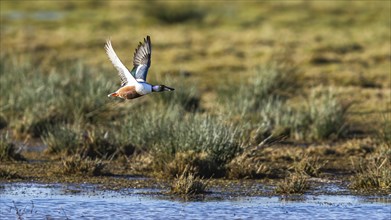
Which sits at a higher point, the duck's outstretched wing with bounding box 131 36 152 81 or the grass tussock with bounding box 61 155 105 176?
the duck's outstretched wing with bounding box 131 36 152 81

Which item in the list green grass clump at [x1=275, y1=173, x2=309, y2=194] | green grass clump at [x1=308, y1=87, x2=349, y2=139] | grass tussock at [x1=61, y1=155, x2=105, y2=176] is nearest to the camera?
green grass clump at [x1=275, y1=173, x2=309, y2=194]

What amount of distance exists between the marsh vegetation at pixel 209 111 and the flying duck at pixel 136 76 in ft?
5.00

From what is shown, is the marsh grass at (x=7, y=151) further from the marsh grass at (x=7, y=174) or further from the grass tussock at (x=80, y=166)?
the grass tussock at (x=80, y=166)

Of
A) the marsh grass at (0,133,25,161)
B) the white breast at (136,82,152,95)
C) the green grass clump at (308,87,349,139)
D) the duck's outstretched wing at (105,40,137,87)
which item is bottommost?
the marsh grass at (0,133,25,161)

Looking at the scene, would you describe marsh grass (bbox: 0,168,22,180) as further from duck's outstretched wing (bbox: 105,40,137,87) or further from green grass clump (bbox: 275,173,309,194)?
green grass clump (bbox: 275,173,309,194)

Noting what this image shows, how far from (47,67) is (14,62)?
3.91 metres

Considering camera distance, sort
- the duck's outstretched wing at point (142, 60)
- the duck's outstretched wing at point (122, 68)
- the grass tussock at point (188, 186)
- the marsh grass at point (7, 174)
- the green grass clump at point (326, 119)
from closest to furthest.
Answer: the duck's outstretched wing at point (122, 68)
the duck's outstretched wing at point (142, 60)
the grass tussock at point (188, 186)
the marsh grass at point (7, 174)
the green grass clump at point (326, 119)

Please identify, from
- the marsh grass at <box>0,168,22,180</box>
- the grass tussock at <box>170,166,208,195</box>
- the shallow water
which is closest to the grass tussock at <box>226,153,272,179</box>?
the grass tussock at <box>170,166,208,195</box>

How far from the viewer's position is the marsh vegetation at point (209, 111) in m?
14.0

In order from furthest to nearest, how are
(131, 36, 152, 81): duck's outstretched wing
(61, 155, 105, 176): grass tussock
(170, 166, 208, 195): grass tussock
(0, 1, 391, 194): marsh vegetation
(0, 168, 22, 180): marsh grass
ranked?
(0, 1, 391, 194): marsh vegetation < (61, 155, 105, 176): grass tussock < (0, 168, 22, 180): marsh grass < (170, 166, 208, 195): grass tussock < (131, 36, 152, 81): duck's outstretched wing

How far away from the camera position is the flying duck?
11.1 m

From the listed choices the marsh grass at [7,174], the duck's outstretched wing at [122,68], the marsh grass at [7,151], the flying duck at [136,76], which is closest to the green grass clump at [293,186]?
the flying duck at [136,76]

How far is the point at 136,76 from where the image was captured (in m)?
11.7

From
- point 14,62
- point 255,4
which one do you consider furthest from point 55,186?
point 255,4
